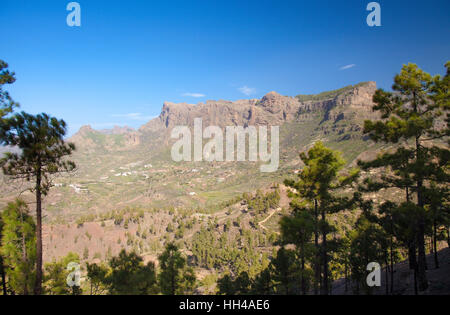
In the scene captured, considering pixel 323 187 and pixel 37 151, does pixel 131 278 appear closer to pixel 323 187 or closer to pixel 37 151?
pixel 37 151

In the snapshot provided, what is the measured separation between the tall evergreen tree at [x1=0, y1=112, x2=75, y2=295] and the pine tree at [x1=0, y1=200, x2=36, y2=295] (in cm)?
250

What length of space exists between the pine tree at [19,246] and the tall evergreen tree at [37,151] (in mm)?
2498

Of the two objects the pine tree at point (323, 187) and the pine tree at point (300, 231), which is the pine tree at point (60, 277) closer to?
the pine tree at point (300, 231)

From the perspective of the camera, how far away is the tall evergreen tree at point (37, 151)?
430 inches

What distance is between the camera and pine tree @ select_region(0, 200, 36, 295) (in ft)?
44.3

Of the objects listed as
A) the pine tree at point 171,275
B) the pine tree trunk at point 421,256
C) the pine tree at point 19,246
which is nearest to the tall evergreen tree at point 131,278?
the pine tree at point 171,275

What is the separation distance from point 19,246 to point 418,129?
23.5 meters

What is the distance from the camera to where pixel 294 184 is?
1608 centimetres

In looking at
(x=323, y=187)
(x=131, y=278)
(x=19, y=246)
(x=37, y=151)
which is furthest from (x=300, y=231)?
(x=19, y=246)

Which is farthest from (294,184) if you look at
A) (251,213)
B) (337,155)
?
(251,213)

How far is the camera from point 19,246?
1384cm
